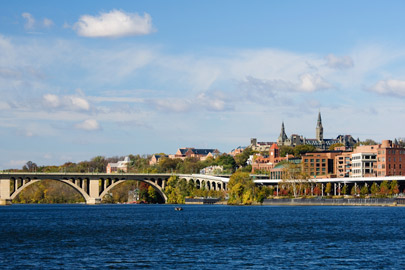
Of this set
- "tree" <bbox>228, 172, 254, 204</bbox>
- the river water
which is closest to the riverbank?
"tree" <bbox>228, 172, 254, 204</bbox>

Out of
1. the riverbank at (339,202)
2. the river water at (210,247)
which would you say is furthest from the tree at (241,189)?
the river water at (210,247)

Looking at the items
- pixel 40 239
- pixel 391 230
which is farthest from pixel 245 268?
pixel 391 230

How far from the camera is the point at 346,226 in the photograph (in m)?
92.2

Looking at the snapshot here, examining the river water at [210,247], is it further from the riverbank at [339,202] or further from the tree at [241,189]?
the tree at [241,189]

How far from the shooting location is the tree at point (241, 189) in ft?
630

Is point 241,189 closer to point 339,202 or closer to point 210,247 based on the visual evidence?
point 339,202

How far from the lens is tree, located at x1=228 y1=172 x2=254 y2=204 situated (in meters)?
192

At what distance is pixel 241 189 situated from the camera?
7638 inches

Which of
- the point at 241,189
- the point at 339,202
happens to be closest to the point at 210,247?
the point at 339,202

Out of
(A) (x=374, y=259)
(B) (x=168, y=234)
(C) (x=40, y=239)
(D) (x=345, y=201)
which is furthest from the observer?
(D) (x=345, y=201)

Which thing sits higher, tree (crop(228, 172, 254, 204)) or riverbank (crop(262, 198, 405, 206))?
tree (crop(228, 172, 254, 204))

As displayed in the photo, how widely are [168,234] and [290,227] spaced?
57.8 ft

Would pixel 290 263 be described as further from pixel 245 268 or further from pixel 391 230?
pixel 391 230

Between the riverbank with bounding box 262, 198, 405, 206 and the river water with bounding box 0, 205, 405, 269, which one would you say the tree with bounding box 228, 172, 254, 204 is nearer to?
the riverbank with bounding box 262, 198, 405, 206
